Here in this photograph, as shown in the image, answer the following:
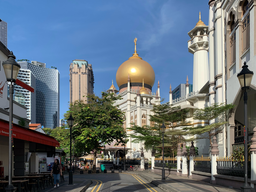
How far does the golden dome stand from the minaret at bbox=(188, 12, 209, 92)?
75.6 feet

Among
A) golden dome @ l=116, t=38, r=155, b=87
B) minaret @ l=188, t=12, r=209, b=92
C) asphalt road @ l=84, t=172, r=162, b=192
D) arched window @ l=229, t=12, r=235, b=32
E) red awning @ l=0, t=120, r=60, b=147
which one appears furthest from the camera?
golden dome @ l=116, t=38, r=155, b=87

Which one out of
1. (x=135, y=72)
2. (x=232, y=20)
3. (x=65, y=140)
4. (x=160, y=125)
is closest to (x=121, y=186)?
(x=232, y=20)

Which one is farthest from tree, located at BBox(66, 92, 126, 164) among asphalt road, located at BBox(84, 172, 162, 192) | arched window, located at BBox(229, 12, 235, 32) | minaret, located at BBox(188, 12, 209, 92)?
minaret, located at BBox(188, 12, 209, 92)

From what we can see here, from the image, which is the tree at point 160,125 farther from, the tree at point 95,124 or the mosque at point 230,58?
the mosque at point 230,58

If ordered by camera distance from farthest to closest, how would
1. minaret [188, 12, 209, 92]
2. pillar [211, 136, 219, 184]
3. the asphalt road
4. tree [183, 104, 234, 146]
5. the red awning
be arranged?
1. minaret [188, 12, 209, 92]
2. tree [183, 104, 234, 146]
3. pillar [211, 136, 219, 184]
4. the asphalt road
5. the red awning

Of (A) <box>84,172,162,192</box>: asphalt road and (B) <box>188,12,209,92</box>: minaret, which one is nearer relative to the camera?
(A) <box>84,172,162,192</box>: asphalt road

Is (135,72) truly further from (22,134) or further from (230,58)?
(22,134)

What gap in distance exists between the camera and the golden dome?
7050cm

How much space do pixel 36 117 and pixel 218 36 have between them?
184027 millimetres

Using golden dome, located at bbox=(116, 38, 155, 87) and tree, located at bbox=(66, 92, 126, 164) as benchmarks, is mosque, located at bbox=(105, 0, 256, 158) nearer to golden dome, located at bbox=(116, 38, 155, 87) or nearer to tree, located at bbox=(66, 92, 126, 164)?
tree, located at bbox=(66, 92, 126, 164)

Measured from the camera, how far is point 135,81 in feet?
232

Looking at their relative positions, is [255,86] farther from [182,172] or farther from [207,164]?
[182,172]

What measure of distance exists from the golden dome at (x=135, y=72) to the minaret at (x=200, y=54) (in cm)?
2306

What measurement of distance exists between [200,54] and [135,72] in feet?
82.5
